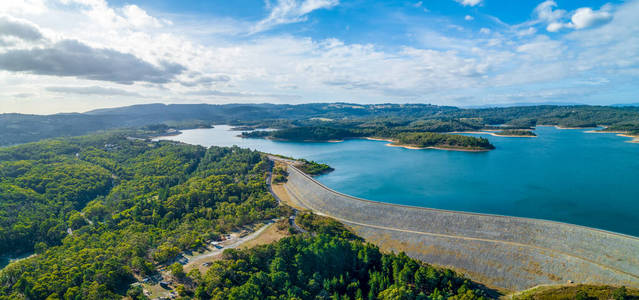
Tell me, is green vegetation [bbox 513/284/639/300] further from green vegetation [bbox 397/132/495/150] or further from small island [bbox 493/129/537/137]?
small island [bbox 493/129/537/137]

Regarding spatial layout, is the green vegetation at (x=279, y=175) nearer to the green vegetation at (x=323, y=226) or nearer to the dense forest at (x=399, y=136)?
the green vegetation at (x=323, y=226)

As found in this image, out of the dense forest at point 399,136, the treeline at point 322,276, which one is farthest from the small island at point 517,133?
the treeline at point 322,276

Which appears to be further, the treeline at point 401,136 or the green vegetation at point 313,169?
the treeline at point 401,136

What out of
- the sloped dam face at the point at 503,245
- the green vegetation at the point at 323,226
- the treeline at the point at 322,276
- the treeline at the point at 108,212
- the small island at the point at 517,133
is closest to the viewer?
the treeline at the point at 322,276

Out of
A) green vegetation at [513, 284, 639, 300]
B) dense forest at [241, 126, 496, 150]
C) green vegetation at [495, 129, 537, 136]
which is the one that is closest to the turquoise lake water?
dense forest at [241, 126, 496, 150]

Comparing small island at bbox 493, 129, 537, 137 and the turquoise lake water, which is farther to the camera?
small island at bbox 493, 129, 537, 137

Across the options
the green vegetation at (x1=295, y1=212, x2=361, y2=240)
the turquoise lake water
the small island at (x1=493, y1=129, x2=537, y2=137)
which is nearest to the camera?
the green vegetation at (x1=295, y1=212, x2=361, y2=240)
